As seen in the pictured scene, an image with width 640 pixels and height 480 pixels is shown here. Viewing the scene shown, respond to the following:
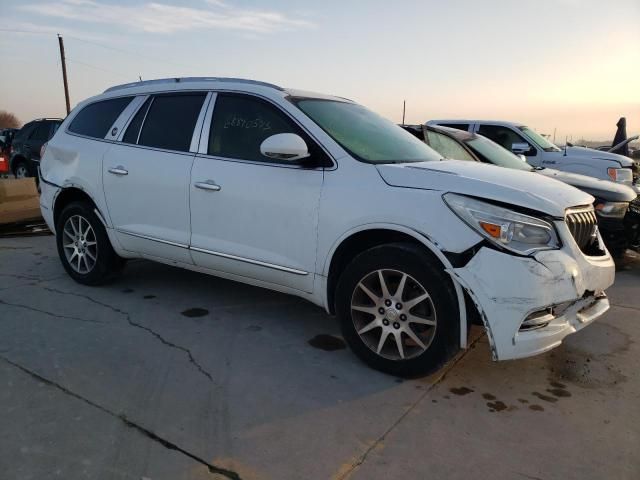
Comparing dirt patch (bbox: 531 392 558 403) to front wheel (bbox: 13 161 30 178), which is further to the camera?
front wheel (bbox: 13 161 30 178)

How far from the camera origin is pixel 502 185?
301 centimetres

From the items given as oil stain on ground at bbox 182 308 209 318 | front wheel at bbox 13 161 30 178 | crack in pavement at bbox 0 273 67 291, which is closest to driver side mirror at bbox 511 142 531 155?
oil stain on ground at bbox 182 308 209 318

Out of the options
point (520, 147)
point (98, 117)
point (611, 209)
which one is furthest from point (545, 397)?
point (520, 147)

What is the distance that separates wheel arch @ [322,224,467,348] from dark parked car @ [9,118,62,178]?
11.8 meters

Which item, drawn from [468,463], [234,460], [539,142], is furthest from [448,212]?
[539,142]

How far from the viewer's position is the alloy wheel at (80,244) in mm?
4730

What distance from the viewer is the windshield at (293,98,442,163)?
3.53 metres

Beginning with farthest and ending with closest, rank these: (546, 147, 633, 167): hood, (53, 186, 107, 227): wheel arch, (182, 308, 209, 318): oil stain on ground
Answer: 1. (546, 147, 633, 167): hood
2. (53, 186, 107, 227): wheel arch
3. (182, 308, 209, 318): oil stain on ground

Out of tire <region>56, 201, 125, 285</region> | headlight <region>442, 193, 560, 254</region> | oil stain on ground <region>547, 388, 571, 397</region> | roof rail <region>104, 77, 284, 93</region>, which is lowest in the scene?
oil stain on ground <region>547, 388, 571, 397</region>

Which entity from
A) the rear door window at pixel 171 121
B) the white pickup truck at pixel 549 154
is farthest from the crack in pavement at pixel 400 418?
the white pickup truck at pixel 549 154

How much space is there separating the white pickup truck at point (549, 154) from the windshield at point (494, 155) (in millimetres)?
1258

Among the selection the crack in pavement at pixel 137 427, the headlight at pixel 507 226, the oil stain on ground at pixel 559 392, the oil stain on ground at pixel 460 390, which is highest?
the headlight at pixel 507 226

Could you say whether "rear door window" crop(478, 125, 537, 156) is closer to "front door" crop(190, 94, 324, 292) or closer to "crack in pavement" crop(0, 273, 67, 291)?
"front door" crop(190, 94, 324, 292)

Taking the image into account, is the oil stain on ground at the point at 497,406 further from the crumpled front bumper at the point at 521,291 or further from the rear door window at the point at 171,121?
the rear door window at the point at 171,121
